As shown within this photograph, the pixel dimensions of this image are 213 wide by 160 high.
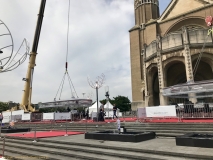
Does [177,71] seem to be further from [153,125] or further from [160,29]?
[153,125]

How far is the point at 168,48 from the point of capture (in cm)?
2845

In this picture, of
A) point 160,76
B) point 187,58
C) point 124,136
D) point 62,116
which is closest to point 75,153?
point 124,136

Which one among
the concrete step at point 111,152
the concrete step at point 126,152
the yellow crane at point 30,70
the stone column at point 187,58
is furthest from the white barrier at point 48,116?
the stone column at point 187,58

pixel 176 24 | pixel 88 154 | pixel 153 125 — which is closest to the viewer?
pixel 88 154


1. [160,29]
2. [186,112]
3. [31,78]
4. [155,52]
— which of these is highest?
[160,29]

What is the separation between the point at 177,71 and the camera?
34469mm

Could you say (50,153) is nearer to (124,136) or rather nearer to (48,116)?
(124,136)

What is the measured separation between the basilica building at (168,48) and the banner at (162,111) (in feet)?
33.8

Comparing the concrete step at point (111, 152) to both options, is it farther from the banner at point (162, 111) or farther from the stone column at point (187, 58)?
the stone column at point (187, 58)

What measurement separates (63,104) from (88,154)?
19.0m

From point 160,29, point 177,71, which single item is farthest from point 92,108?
point 160,29

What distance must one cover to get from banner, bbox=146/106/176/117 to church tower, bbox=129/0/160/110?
21079mm

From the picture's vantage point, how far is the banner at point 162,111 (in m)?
16.7

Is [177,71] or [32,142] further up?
[177,71]
